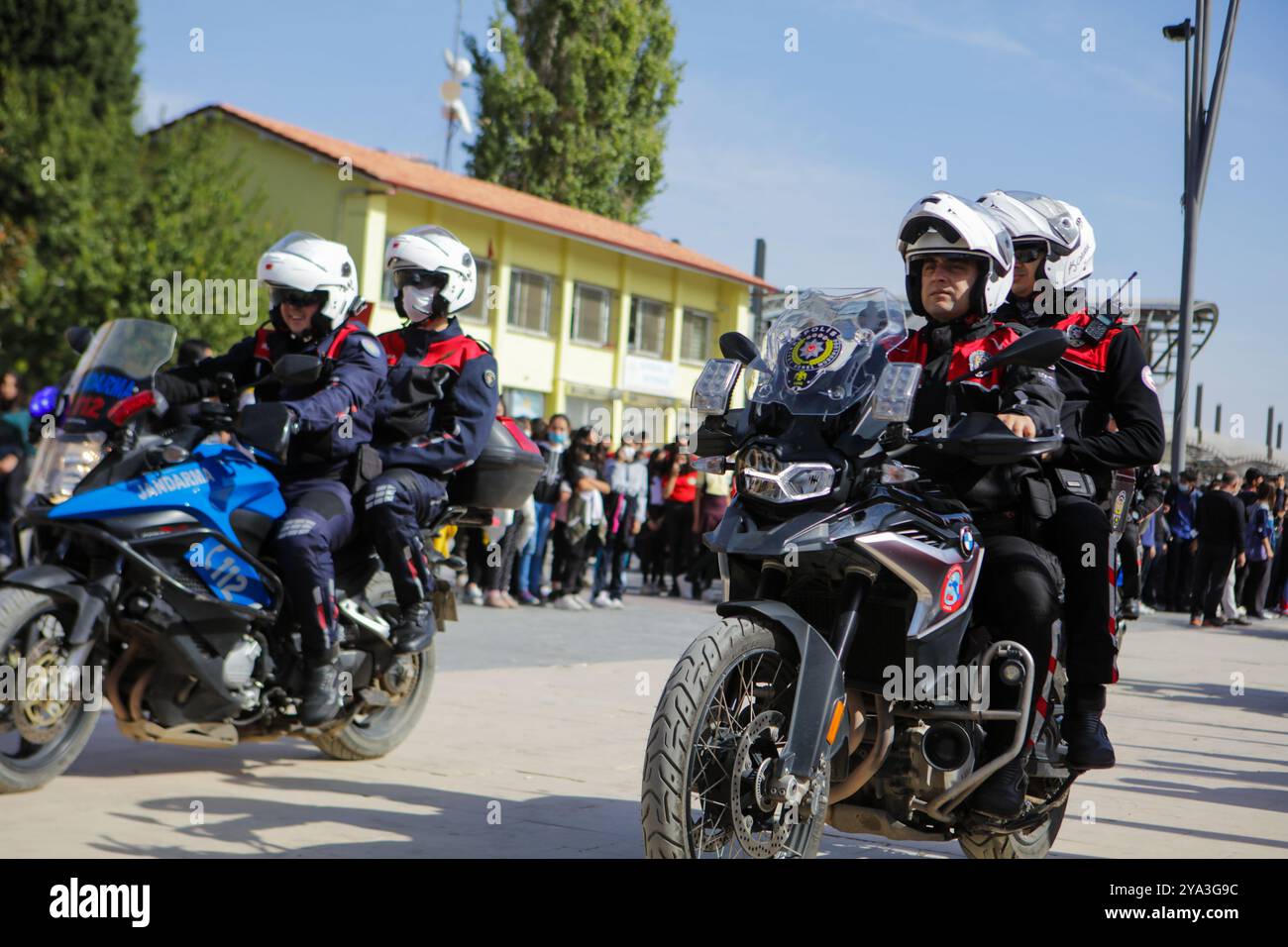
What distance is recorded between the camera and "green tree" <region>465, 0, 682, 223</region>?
4006 cm

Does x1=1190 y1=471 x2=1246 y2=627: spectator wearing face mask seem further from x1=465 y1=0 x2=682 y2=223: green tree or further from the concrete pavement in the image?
x1=465 y1=0 x2=682 y2=223: green tree

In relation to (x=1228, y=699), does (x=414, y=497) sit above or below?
above

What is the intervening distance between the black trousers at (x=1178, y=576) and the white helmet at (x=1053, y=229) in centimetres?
1775

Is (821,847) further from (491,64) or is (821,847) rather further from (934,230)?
(491,64)

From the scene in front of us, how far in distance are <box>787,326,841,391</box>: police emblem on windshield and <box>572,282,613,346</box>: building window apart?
35.0 meters

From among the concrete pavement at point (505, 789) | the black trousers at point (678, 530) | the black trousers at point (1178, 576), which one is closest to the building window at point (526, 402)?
the black trousers at point (1178, 576)

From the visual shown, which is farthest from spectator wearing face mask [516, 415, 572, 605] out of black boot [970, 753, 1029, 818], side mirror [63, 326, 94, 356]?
black boot [970, 753, 1029, 818]

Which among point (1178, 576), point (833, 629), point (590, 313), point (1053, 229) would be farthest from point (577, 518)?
point (590, 313)

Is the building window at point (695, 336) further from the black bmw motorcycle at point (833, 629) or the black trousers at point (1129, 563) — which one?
the black bmw motorcycle at point (833, 629)

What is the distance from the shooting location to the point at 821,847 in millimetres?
5105

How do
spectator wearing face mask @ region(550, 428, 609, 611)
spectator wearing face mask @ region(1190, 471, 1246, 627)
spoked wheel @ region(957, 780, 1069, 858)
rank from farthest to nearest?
spectator wearing face mask @ region(1190, 471, 1246, 627), spectator wearing face mask @ region(550, 428, 609, 611), spoked wheel @ region(957, 780, 1069, 858)

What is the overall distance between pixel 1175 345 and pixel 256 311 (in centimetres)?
1795
